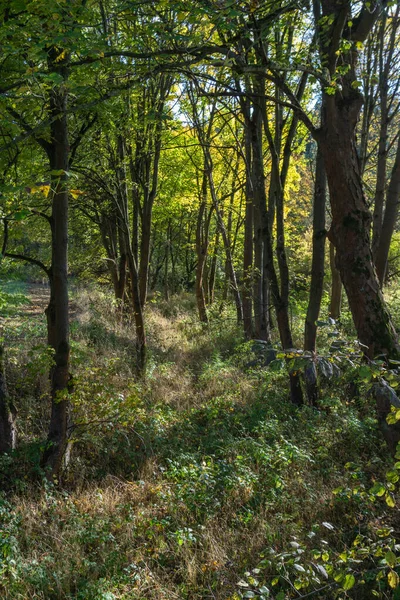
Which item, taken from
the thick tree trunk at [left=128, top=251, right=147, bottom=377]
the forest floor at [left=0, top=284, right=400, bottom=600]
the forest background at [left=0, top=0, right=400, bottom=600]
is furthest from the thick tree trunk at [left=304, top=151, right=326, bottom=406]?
the thick tree trunk at [left=128, top=251, right=147, bottom=377]

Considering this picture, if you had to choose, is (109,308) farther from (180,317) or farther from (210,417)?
(210,417)

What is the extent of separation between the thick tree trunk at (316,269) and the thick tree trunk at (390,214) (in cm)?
144

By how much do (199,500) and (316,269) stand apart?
396cm

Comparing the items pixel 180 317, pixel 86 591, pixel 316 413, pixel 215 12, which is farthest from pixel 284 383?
pixel 180 317

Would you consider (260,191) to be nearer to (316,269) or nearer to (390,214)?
(316,269)

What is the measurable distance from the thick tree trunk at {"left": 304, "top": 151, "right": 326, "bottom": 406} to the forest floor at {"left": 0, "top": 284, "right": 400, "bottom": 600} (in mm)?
358

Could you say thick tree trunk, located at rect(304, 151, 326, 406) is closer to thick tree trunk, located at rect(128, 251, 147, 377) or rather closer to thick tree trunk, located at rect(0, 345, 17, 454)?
thick tree trunk, located at rect(128, 251, 147, 377)

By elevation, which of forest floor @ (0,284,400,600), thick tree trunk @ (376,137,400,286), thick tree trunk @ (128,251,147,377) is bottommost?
forest floor @ (0,284,400,600)

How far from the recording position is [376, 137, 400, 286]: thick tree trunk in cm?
662

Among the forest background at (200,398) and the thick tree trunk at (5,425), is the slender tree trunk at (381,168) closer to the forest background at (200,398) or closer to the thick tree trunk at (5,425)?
the forest background at (200,398)

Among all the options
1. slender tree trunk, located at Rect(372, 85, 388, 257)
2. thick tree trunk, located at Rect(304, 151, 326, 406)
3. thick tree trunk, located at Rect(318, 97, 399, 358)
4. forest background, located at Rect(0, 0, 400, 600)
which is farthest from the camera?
slender tree trunk, located at Rect(372, 85, 388, 257)

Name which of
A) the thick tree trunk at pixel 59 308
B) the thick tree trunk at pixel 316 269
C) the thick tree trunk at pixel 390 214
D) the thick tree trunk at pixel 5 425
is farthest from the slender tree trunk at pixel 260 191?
the thick tree trunk at pixel 5 425

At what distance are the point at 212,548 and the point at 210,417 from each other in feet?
8.56

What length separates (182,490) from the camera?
4.02 meters
